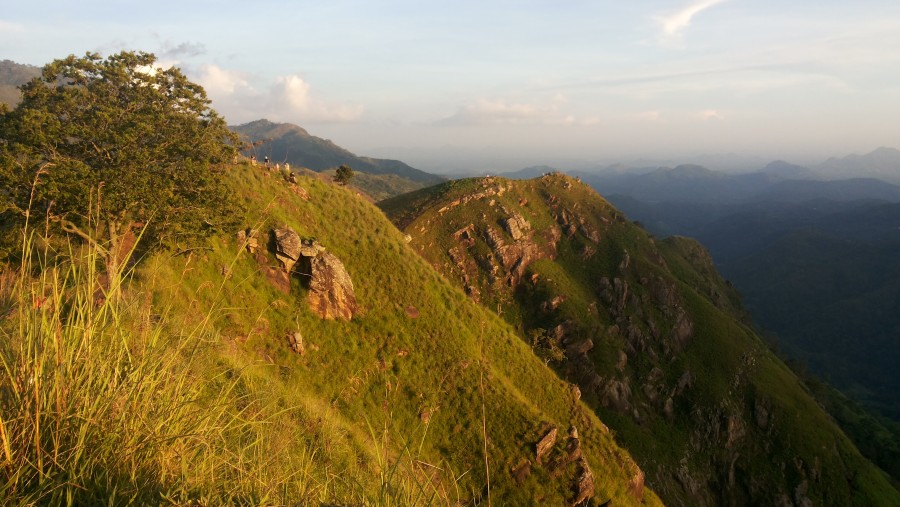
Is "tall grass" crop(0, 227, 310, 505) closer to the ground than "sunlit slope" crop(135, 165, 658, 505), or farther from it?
farther from it

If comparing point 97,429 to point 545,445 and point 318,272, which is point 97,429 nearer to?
point 318,272

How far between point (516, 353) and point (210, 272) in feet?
63.8

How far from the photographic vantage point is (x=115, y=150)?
15.1 metres

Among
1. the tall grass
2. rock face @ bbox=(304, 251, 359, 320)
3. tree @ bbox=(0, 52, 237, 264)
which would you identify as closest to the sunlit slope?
rock face @ bbox=(304, 251, 359, 320)

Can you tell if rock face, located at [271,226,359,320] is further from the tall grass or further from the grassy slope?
the tall grass

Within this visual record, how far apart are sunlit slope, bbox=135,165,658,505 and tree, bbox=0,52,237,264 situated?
6.81 ft

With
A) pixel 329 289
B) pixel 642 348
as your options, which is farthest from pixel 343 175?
pixel 642 348

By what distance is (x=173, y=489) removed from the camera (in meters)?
2.81

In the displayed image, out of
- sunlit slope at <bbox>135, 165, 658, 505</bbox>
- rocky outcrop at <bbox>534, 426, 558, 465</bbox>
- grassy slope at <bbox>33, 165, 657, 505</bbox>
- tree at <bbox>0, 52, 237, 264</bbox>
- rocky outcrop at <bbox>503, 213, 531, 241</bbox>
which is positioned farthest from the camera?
rocky outcrop at <bbox>503, 213, 531, 241</bbox>

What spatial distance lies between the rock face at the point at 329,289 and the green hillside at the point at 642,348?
22.3 metres

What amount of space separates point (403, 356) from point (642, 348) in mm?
34087

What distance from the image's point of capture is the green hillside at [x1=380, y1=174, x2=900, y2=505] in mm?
40000

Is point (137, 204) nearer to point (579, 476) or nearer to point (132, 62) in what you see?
point (132, 62)

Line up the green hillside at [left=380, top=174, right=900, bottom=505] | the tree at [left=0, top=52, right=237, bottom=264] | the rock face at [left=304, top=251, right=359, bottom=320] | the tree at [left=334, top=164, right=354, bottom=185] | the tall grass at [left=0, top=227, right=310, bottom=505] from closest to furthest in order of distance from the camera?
the tall grass at [left=0, top=227, right=310, bottom=505] → the tree at [left=0, top=52, right=237, bottom=264] → the rock face at [left=304, top=251, right=359, bottom=320] → the green hillside at [left=380, top=174, right=900, bottom=505] → the tree at [left=334, top=164, right=354, bottom=185]
